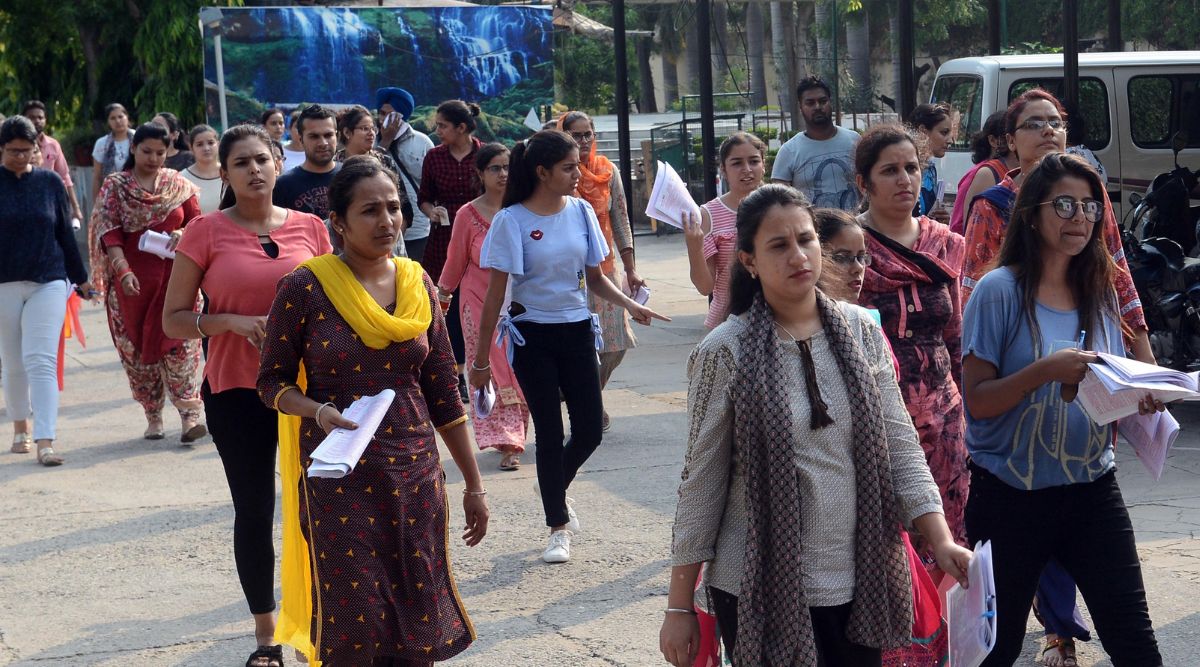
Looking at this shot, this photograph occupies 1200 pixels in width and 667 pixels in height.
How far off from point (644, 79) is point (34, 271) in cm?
4479

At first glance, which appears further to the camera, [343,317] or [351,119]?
[351,119]

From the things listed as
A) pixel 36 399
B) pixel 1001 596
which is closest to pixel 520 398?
pixel 36 399

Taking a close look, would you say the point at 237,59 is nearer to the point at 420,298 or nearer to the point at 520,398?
the point at 520,398

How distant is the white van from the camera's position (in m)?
12.5

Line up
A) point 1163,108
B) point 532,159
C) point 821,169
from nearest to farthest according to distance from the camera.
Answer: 1. point 532,159
2. point 821,169
3. point 1163,108

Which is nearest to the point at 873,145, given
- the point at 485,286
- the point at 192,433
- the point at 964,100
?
the point at 485,286

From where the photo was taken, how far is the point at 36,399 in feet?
29.9

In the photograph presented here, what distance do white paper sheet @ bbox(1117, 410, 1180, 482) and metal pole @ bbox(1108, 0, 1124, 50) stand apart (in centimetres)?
1113

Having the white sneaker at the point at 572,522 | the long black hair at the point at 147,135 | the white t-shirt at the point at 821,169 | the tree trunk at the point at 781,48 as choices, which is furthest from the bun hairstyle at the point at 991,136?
the tree trunk at the point at 781,48

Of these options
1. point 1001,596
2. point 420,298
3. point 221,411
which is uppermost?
point 420,298

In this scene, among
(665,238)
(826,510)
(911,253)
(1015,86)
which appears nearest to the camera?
(826,510)

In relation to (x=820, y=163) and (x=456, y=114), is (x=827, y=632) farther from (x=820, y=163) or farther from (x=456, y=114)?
(x=456, y=114)

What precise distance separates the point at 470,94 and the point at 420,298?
16177 mm

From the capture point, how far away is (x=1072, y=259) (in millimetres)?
4059
